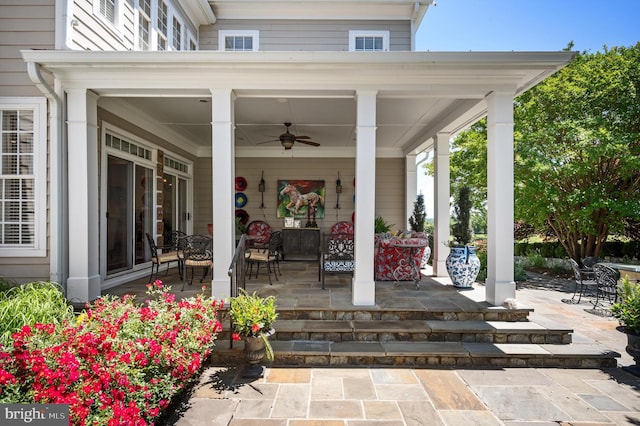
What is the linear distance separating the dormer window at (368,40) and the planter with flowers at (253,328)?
666cm

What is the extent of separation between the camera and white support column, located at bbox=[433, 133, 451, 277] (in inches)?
247

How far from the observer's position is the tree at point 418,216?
8.29 metres

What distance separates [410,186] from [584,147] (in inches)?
145

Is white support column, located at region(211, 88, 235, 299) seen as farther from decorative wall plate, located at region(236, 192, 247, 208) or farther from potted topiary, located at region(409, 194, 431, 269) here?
potted topiary, located at region(409, 194, 431, 269)

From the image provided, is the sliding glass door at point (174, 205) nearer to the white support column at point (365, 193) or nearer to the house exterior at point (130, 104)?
the house exterior at point (130, 104)

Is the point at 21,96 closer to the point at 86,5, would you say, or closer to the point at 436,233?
the point at 86,5

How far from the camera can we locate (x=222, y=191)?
13.5 feet

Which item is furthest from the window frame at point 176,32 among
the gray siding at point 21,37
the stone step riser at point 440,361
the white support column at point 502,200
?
the stone step riser at point 440,361

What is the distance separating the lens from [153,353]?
2365 mm

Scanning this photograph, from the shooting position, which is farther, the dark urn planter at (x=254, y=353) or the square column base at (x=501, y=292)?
the square column base at (x=501, y=292)

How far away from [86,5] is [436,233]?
20.9ft

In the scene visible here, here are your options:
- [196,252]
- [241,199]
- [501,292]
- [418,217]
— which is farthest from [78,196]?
[418,217]

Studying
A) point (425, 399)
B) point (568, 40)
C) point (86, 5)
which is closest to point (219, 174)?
point (86, 5)

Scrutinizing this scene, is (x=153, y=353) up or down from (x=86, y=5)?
down
